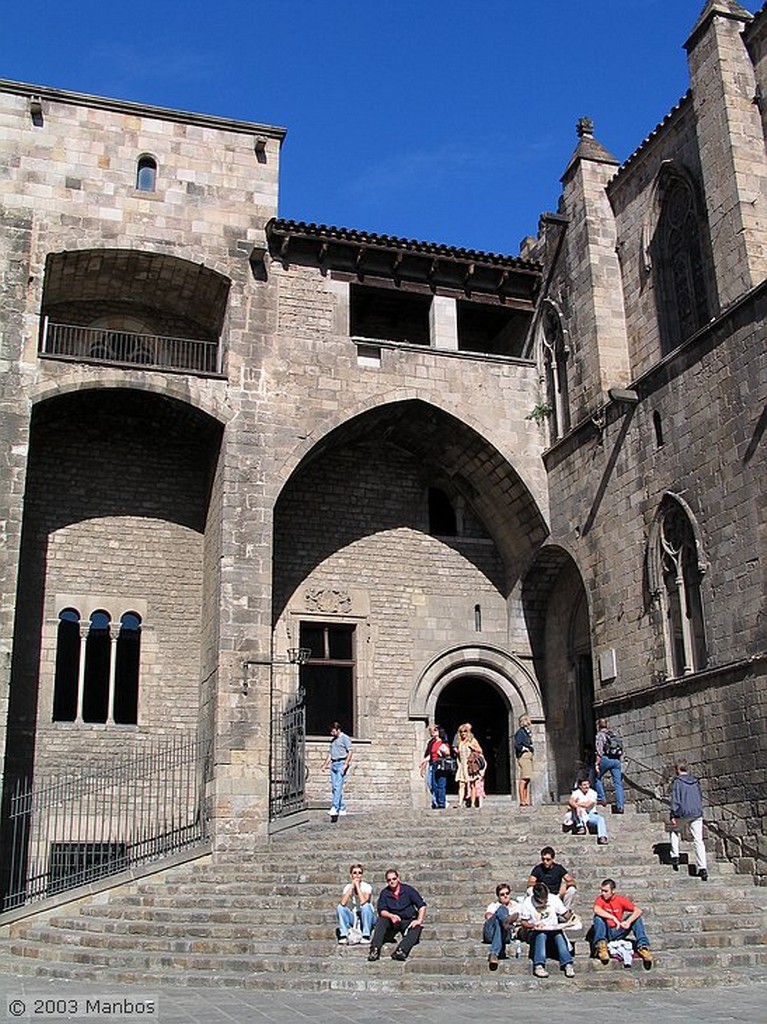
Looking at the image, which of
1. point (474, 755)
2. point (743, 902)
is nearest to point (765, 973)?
point (743, 902)

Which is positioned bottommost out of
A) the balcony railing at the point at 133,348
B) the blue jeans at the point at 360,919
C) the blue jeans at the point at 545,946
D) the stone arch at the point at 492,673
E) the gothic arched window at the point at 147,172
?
the blue jeans at the point at 545,946

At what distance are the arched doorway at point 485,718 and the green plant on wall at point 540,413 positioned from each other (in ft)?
15.4

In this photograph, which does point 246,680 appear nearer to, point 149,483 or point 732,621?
point 149,483

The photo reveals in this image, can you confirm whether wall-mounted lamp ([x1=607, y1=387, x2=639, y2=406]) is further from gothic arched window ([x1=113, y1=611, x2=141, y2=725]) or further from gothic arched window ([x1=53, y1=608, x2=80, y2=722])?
gothic arched window ([x1=53, y1=608, x2=80, y2=722])

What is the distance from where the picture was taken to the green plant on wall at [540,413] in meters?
20.3

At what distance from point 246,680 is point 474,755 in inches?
149

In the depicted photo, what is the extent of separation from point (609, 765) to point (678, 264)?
7557mm

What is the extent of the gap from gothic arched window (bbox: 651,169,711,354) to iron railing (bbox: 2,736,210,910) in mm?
9494

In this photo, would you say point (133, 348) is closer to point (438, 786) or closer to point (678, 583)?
point (438, 786)

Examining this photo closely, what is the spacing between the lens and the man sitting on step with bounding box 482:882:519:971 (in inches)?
418

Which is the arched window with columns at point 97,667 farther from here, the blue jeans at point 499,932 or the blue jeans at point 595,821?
the blue jeans at point 499,932

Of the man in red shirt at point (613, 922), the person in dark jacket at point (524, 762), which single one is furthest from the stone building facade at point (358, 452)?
the man in red shirt at point (613, 922)

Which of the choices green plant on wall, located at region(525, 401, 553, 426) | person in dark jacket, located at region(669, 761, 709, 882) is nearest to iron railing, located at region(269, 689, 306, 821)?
person in dark jacket, located at region(669, 761, 709, 882)

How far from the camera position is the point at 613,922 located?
10.8 meters
